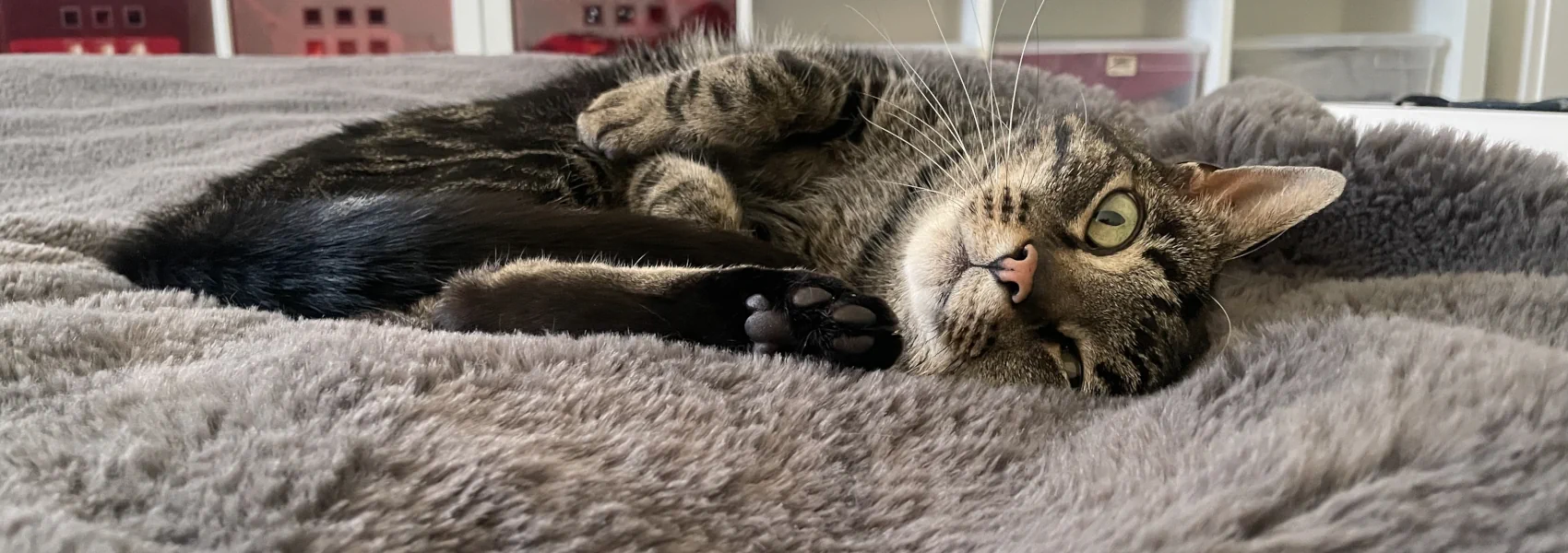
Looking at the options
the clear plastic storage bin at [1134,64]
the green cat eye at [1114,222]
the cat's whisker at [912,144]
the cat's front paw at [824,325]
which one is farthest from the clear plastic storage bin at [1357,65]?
the cat's front paw at [824,325]

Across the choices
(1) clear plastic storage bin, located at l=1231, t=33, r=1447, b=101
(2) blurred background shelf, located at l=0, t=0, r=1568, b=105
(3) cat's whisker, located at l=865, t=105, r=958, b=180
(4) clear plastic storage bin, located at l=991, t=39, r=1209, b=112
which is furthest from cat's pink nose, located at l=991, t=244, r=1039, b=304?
(1) clear plastic storage bin, located at l=1231, t=33, r=1447, b=101

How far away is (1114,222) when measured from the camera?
91cm

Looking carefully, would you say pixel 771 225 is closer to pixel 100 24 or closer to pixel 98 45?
pixel 98 45

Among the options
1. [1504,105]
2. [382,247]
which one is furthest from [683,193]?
[1504,105]

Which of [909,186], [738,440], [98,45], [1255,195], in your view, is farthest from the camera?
[98,45]

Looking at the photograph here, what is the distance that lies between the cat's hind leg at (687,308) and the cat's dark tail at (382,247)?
3 centimetres

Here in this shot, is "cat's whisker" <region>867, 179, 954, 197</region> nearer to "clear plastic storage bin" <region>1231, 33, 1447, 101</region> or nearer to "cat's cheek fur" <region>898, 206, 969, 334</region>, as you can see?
"cat's cheek fur" <region>898, 206, 969, 334</region>

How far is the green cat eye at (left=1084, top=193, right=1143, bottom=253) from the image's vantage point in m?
0.90

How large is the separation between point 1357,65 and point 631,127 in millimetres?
2782

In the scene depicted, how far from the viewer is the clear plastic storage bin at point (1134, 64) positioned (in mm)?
2941

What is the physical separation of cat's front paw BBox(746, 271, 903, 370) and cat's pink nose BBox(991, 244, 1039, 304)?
141mm

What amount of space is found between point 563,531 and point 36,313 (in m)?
0.54

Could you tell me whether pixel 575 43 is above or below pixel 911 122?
above

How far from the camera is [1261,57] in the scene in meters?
2.98
